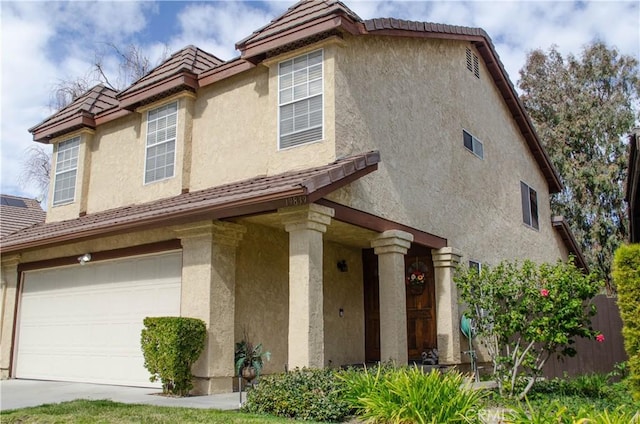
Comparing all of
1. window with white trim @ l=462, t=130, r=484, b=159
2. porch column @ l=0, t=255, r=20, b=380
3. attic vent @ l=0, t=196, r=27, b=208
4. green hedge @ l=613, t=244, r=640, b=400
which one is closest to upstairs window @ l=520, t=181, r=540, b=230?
window with white trim @ l=462, t=130, r=484, b=159

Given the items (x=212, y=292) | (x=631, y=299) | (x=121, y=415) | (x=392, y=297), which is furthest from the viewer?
(x=392, y=297)

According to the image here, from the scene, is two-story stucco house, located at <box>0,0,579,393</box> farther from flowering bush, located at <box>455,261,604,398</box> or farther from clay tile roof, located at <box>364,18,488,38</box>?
flowering bush, located at <box>455,261,604,398</box>

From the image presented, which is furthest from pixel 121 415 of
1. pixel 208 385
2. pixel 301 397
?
pixel 208 385

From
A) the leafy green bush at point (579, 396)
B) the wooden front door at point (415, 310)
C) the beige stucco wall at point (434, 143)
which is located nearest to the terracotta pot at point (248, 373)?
the beige stucco wall at point (434, 143)

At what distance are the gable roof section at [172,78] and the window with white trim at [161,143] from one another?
38 cm

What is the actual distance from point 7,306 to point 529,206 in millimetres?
14928

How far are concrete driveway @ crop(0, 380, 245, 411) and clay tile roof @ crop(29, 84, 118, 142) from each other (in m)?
6.27

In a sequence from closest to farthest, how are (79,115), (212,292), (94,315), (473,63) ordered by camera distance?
(212,292) → (94,315) → (79,115) → (473,63)

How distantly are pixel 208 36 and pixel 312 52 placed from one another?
1069cm

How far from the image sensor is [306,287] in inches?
360

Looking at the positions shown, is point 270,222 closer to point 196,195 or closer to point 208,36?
point 196,195

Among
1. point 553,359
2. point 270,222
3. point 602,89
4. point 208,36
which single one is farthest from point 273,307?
point 602,89

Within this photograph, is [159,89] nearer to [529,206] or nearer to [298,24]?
[298,24]

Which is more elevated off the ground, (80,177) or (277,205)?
(80,177)
